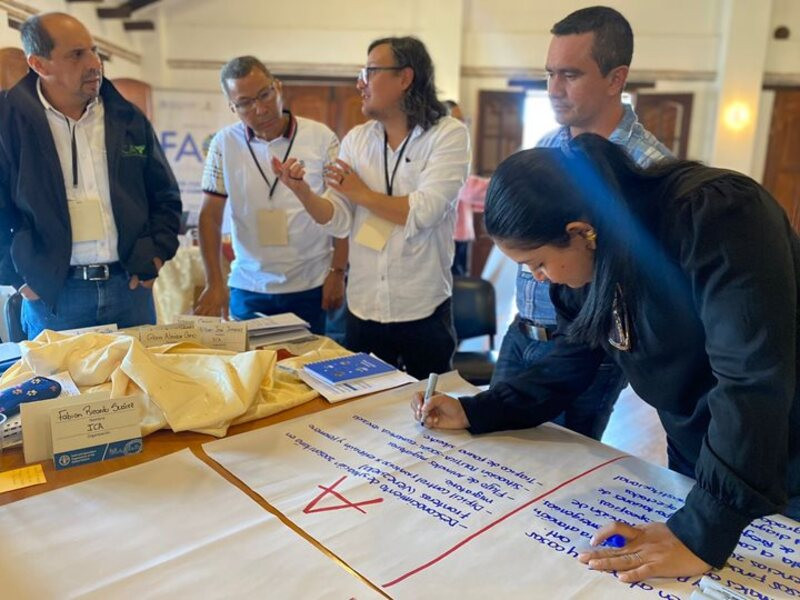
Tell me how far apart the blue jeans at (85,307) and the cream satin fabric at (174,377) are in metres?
0.61

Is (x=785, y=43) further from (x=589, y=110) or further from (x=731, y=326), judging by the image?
(x=731, y=326)

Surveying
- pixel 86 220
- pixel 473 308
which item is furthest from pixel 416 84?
pixel 473 308

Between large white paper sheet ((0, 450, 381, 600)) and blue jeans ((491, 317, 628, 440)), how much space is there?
75 centimetres

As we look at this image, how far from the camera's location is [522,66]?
6016 millimetres

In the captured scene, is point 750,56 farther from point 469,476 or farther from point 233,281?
point 469,476

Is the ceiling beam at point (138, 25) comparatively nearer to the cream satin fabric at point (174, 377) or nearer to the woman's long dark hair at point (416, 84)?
the woman's long dark hair at point (416, 84)

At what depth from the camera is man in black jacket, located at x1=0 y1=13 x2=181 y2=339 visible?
1.70 m

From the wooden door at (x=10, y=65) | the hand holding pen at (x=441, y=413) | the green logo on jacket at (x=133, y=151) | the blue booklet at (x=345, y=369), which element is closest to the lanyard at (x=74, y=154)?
the green logo on jacket at (x=133, y=151)

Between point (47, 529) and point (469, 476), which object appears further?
point (469, 476)

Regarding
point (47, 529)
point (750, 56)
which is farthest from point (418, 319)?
point (750, 56)

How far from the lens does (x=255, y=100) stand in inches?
77.5

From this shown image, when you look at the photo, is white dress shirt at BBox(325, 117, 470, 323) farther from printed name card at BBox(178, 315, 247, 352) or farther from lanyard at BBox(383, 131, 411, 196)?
printed name card at BBox(178, 315, 247, 352)

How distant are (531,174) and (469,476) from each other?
1.50ft

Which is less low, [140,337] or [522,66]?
[522,66]
